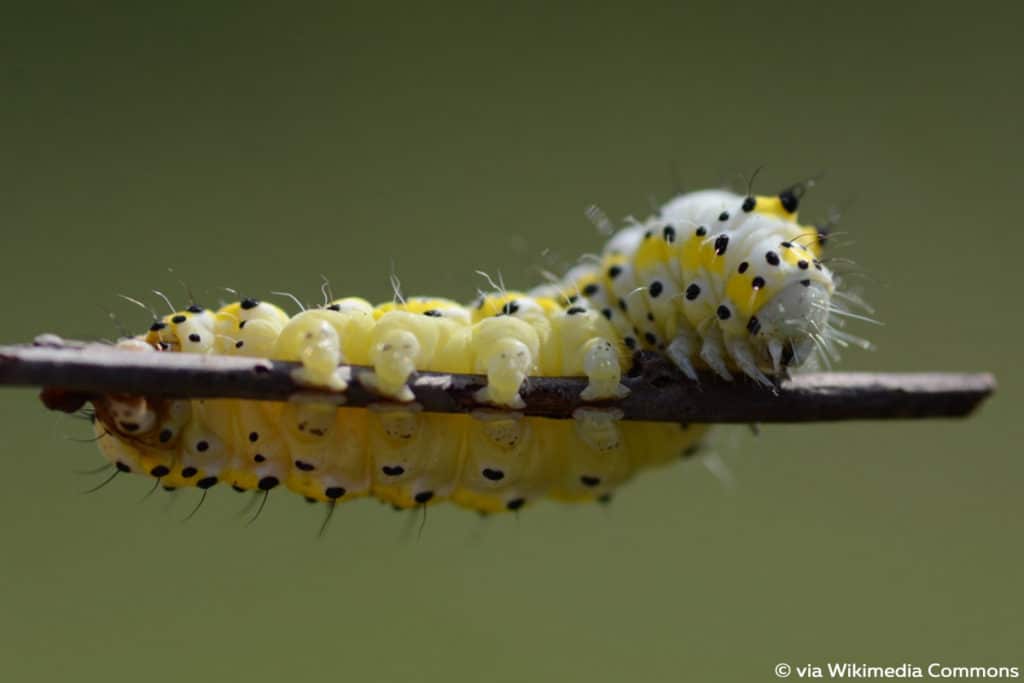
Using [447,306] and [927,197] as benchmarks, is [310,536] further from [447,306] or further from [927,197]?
[927,197]

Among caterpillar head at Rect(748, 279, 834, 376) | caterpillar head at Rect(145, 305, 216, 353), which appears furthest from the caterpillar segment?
caterpillar head at Rect(145, 305, 216, 353)

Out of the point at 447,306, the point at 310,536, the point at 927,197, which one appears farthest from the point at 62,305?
the point at 927,197

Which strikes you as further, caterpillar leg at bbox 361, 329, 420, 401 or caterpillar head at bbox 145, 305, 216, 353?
caterpillar head at bbox 145, 305, 216, 353

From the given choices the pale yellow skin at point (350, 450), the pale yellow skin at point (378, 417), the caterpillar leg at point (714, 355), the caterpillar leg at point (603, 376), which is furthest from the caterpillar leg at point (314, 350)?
A: the caterpillar leg at point (714, 355)

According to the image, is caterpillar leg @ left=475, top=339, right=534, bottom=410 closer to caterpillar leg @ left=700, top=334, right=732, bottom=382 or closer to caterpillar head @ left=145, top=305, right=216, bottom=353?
caterpillar leg @ left=700, top=334, right=732, bottom=382

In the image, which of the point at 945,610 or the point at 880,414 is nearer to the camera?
the point at 880,414

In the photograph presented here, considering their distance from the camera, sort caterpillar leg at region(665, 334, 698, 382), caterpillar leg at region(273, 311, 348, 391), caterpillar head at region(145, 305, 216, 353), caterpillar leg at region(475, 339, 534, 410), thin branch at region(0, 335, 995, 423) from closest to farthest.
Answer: thin branch at region(0, 335, 995, 423)
caterpillar leg at region(273, 311, 348, 391)
caterpillar leg at region(475, 339, 534, 410)
caterpillar head at region(145, 305, 216, 353)
caterpillar leg at region(665, 334, 698, 382)
